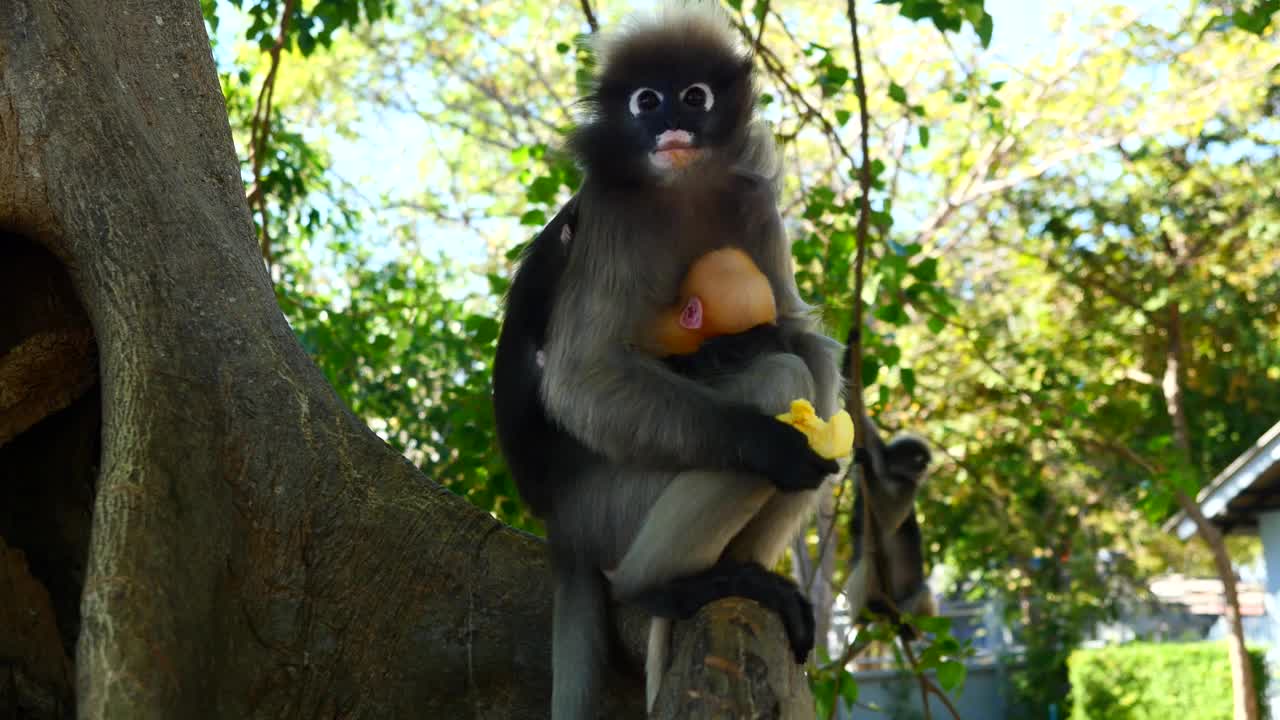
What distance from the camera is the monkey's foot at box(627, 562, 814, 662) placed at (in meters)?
2.80

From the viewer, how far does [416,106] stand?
19.0 meters

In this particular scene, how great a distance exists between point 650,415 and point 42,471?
177 cm

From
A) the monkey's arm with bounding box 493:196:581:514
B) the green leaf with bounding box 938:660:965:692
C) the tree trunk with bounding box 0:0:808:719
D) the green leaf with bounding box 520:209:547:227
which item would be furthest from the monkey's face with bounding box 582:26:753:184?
the green leaf with bounding box 938:660:965:692

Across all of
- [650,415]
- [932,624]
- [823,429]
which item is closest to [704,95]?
[650,415]

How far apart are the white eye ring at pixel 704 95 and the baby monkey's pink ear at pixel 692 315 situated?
0.53 metres

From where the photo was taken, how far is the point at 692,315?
3250 millimetres

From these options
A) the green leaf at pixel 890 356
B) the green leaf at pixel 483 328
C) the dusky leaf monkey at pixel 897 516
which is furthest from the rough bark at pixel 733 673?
the dusky leaf monkey at pixel 897 516

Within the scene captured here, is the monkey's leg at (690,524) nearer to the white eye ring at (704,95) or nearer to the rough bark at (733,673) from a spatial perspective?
the rough bark at (733,673)

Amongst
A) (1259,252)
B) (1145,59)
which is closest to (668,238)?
(1259,252)

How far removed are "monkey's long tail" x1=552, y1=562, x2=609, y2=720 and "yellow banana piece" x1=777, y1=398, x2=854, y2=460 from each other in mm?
630

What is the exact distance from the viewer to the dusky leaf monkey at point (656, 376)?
9.46 feet

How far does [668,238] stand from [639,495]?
688mm

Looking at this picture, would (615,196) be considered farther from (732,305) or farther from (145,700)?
(145,700)

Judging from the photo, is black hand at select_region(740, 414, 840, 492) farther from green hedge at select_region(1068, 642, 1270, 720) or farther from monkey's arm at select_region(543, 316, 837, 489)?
green hedge at select_region(1068, 642, 1270, 720)
